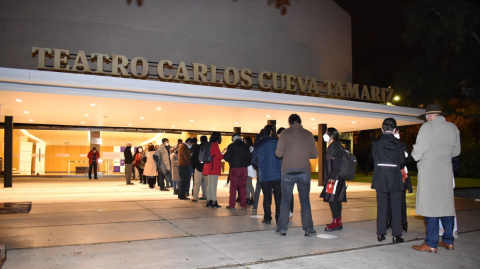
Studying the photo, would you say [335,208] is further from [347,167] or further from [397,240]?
[397,240]

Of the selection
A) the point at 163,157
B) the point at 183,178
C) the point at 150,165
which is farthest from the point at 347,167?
the point at 150,165

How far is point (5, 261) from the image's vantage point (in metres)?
4.23

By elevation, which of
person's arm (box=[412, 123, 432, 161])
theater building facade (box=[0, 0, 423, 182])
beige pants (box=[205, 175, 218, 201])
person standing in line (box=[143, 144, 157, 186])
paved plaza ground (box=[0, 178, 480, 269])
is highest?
theater building facade (box=[0, 0, 423, 182])

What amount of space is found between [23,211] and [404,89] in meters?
24.8

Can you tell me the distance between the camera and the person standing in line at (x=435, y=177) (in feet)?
15.8

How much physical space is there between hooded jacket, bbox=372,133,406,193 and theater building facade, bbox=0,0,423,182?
777 centimetres

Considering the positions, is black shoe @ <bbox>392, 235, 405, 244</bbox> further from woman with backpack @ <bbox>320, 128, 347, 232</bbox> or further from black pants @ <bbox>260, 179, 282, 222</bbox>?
black pants @ <bbox>260, 179, 282, 222</bbox>

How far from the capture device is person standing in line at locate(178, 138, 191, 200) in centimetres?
1045

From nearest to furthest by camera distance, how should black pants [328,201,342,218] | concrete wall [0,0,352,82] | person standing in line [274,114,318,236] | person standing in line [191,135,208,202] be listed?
person standing in line [274,114,318,236]
black pants [328,201,342,218]
person standing in line [191,135,208,202]
concrete wall [0,0,352,82]

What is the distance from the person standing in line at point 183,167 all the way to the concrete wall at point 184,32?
7.45 m

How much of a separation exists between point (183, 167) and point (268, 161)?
4.51m

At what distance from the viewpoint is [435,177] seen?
4863mm

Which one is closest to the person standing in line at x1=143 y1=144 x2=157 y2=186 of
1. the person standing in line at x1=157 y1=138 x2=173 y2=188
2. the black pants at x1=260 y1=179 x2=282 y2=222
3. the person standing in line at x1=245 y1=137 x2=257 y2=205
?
the person standing in line at x1=157 y1=138 x2=173 y2=188

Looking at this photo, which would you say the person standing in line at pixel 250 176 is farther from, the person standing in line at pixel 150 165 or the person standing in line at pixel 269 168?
the person standing in line at pixel 150 165
